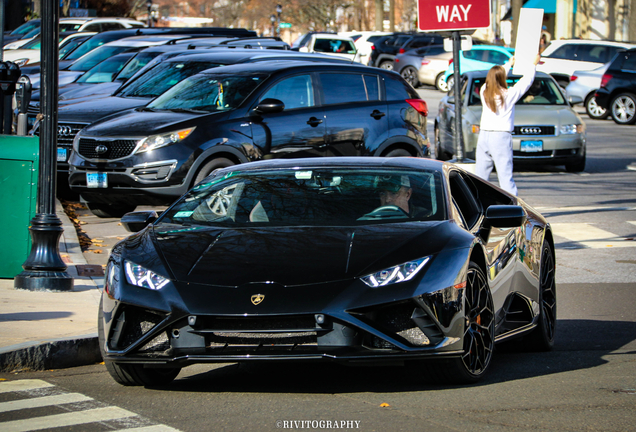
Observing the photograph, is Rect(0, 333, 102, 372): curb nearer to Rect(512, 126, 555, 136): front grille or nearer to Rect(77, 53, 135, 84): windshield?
Rect(512, 126, 555, 136): front grille

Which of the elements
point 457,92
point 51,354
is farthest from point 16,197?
point 457,92

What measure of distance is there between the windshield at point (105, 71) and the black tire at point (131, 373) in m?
13.6

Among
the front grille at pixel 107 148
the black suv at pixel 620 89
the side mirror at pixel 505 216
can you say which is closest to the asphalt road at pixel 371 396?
the side mirror at pixel 505 216

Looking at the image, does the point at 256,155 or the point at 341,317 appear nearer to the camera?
the point at 341,317

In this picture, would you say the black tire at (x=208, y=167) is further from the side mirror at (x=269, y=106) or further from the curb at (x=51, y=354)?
the curb at (x=51, y=354)

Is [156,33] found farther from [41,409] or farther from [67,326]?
[41,409]

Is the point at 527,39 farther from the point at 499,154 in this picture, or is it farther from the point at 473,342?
the point at 473,342

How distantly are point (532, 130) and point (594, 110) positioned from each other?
12.8 meters

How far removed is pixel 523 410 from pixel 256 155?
7702 mm

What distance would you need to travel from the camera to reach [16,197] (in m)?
9.02

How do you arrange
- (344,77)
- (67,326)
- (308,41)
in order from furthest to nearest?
1. (308,41)
2. (344,77)
3. (67,326)

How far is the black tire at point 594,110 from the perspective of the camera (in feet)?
95.5

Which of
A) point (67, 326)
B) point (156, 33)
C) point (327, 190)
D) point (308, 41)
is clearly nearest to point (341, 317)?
point (327, 190)

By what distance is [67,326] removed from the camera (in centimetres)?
703
